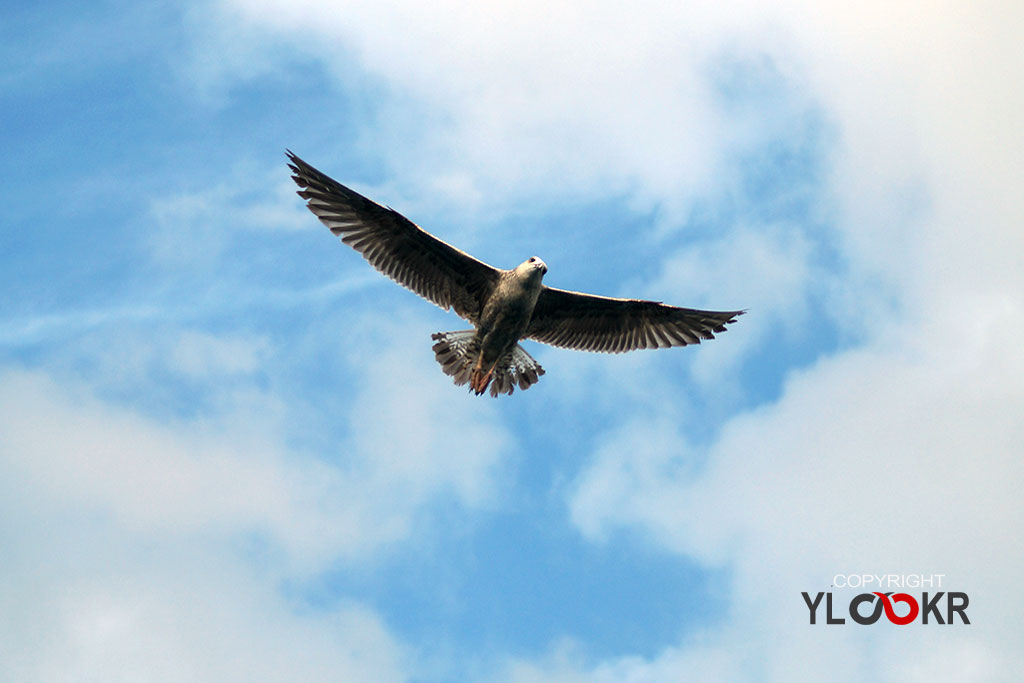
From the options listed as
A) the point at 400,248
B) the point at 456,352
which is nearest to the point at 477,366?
the point at 456,352

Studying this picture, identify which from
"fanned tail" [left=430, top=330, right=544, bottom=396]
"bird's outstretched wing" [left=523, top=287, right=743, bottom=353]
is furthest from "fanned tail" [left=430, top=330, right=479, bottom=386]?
"bird's outstretched wing" [left=523, top=287, right=743, bottom=353]

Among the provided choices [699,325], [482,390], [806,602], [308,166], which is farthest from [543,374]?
[806,602]

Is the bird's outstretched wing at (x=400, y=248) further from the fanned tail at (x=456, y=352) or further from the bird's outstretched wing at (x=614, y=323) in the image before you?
the bird's outstretched wing at (x=614, y=323)

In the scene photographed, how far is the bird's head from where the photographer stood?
29.9 metres

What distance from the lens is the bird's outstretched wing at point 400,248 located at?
30.2 m

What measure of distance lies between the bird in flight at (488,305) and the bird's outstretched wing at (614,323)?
19 millimetres

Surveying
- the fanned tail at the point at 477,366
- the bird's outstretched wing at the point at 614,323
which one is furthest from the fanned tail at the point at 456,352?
the bird's outstretched wing at the point at 614,323

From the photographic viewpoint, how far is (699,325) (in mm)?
32094

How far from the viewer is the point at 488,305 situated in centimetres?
3062

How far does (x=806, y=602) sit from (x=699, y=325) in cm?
736

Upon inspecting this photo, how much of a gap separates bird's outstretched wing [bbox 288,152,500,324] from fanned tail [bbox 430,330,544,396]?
1.59ft

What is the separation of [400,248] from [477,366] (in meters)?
2.55

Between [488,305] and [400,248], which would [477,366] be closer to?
[488,305]

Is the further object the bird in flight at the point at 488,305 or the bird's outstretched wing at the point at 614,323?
the bird's outstretched wing at the point at 614,323
